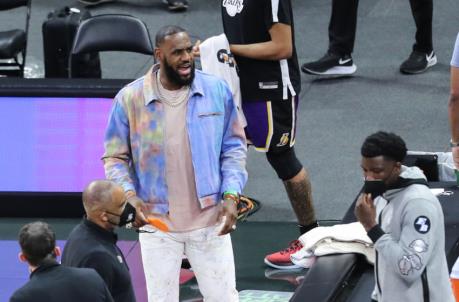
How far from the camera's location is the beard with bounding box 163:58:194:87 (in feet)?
19.2

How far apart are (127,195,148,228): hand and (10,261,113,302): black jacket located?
786 millimetres

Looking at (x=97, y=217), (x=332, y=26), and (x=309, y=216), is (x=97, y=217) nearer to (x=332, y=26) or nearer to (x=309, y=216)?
(x=309, y=216)

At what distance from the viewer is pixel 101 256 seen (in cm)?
522

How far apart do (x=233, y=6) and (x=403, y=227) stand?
248 centimetres

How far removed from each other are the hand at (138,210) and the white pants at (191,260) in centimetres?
19

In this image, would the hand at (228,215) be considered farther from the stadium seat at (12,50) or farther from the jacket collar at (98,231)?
the stadium seat at (12,50)

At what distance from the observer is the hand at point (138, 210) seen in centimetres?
577

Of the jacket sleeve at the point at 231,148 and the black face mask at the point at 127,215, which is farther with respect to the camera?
the jacket sleeve at the point at 231,148

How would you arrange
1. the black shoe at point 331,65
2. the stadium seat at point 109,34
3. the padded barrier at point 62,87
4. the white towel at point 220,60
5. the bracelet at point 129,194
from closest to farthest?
1. the bracelet at point 129,194
2. the white towel at point 220,60
3. the padded barrier at point 62,87
4. the stadium seat at point 109,34
5. the black shoe at point 331,65

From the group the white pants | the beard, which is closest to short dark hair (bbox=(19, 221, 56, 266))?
the white pants

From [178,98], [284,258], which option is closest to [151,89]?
[178,98]

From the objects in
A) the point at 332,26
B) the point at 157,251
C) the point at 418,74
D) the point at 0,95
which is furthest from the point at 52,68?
the point at 157,251

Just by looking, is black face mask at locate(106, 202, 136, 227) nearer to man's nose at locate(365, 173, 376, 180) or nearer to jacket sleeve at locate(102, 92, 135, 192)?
jacket sleeve at locate(102, 92, 135, 192)

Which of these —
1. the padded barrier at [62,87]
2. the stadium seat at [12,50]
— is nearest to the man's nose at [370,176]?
the padded barrier at [62,87]
